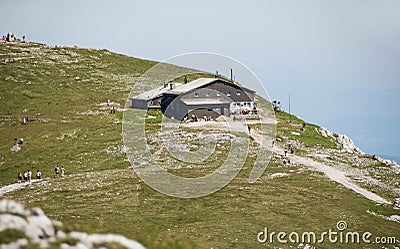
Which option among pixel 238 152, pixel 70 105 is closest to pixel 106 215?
pixel 238 152

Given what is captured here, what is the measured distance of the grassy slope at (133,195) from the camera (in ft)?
158

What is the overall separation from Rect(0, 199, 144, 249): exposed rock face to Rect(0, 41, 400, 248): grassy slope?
91 centimetres

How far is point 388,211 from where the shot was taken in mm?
57781

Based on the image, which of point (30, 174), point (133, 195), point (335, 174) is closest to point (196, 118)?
point (335, 174)

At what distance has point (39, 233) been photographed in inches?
733

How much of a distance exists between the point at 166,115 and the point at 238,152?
33.8 meters

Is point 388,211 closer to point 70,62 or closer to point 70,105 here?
point 70,105

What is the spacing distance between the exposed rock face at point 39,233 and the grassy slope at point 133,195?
3.00ft

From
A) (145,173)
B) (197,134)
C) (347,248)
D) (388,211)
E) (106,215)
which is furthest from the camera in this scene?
(197,134)

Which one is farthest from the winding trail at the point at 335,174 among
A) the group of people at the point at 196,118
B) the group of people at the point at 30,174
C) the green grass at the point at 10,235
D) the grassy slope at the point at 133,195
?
the green grass at the point at 10,235

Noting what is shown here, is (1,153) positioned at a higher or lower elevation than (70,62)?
lower

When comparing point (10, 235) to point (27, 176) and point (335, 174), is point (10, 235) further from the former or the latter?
point (335, 174)

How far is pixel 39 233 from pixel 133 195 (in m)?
42.4

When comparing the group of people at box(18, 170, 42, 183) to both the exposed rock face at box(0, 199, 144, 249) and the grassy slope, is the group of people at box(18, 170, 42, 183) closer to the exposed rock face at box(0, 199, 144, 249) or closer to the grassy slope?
the grassy slope
